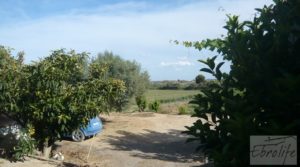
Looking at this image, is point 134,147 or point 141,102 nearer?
point 134,147

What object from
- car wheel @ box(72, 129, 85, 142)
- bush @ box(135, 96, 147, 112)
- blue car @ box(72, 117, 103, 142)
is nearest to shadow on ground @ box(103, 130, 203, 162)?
blue car @ box(72, 117, 103, 142)

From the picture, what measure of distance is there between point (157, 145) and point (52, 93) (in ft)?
24.4

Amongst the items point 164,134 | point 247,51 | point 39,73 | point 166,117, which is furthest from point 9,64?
point 166,117

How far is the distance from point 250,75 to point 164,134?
2007cm

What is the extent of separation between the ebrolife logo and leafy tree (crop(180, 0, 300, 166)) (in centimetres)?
4

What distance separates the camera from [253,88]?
A: 2.48m

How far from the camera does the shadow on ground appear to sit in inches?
638

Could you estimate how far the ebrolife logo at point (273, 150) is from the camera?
2164 mm

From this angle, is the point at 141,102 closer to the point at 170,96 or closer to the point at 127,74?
the point at 127,74

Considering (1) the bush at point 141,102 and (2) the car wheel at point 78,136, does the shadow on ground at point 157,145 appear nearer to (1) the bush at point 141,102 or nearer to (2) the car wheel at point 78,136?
(2) the car wheel at point 78,136

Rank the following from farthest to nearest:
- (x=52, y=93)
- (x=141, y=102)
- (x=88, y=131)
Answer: (x=141, y=102), (x=88, y=131), (x=52, y=93)

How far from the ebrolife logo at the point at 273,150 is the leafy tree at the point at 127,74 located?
904 inches

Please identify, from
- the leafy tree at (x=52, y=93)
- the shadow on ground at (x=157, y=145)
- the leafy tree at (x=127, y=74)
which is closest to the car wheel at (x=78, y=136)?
the shadow on ground at (x=157, y=145)

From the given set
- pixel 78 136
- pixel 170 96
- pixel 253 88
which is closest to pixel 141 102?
pixel 78 136
